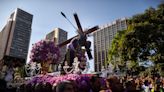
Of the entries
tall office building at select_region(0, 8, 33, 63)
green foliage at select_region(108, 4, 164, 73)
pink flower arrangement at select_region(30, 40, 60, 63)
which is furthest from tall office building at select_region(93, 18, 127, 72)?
pink flower arrangement at select_region(30, 40, 60, 63)

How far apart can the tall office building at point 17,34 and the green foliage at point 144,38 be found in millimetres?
68476

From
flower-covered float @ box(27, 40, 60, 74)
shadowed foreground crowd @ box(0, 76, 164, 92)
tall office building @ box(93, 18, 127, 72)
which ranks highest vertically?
tall office building @ box(93, 18, 127, 72)

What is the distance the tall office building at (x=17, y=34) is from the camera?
86450mm


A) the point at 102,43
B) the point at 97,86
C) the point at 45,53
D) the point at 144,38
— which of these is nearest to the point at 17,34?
the point at 102,43

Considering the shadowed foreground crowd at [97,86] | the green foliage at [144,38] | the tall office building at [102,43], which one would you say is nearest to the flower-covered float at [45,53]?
the green foliage at [144,38]

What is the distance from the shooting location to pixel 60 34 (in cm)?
8425

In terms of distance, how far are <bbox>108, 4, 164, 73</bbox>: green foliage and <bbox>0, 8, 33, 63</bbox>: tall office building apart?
68476mm

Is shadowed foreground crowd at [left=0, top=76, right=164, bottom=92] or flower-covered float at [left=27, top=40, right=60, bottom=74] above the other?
flower-covered float at [left=27, top=40, right=60, bottom=74]

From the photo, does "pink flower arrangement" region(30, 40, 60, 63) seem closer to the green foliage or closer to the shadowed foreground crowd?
the green foliage

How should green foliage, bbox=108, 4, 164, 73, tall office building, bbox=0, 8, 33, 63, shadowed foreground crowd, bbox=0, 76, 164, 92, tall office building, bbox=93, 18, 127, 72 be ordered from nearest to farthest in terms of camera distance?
shadowed foreground crowd, bbox=0, 76, 164, 92, green foliage, bbox=108, 4, 164, 73, tall office building, bbox=93, 18, 127, 72, tall office building, bbox=0, 8, 33, 63

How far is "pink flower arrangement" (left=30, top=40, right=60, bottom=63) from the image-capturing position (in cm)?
2089

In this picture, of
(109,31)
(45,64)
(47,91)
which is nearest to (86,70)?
(47,91)

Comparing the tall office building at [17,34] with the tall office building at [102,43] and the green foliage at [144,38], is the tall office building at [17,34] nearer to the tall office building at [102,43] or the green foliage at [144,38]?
the tall office building at [102,43]

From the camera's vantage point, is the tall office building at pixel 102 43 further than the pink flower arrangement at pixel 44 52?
Yes
